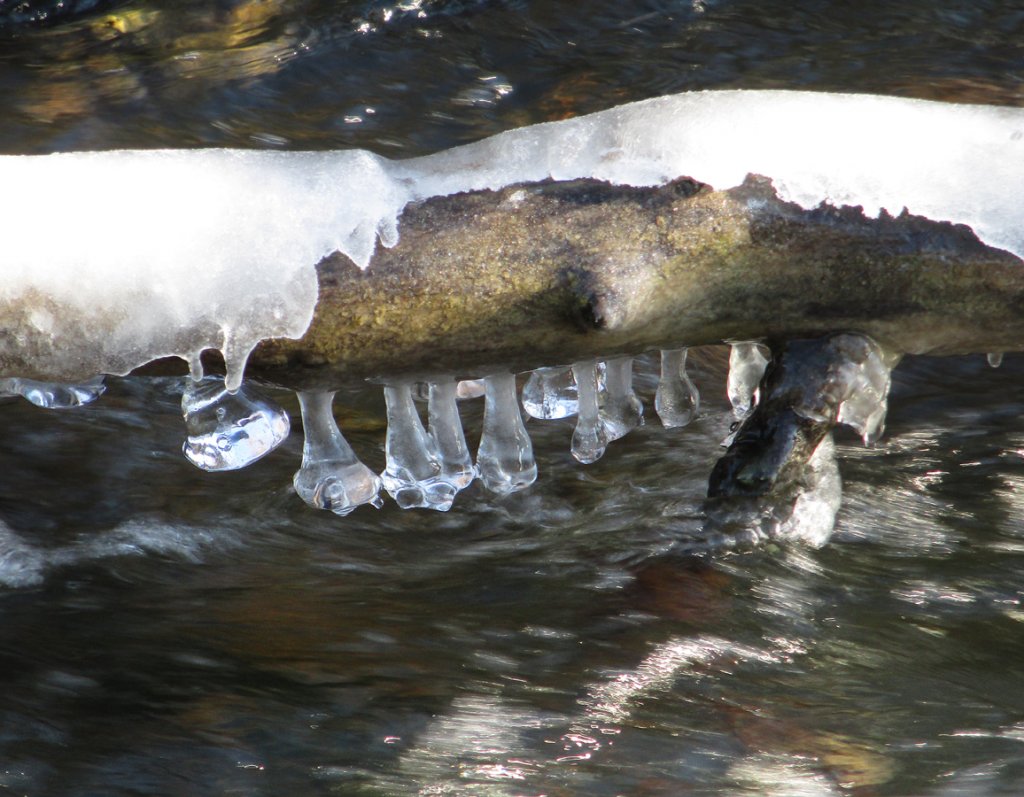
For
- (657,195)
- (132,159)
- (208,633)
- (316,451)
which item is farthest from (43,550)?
(657,195)

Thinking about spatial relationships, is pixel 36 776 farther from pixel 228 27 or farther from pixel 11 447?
pixel 228 27

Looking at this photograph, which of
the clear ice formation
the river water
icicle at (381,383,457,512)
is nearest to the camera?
the river water

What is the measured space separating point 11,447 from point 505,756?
268cm

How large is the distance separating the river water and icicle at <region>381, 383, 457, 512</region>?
321mm

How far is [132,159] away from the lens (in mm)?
2092

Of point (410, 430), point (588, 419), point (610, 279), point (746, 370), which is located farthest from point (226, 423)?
point (746, 370)

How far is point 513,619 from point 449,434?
530mm

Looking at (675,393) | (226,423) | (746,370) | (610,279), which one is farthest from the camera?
(746,370)

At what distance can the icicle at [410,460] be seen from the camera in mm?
2553

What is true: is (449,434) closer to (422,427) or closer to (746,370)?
(422,427)

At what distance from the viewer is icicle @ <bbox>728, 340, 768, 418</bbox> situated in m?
2.88

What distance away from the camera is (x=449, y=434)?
2.61 meters

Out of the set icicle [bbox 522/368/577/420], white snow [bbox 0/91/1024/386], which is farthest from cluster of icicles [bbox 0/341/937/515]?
white snow [bbox 0/91/1024/386]

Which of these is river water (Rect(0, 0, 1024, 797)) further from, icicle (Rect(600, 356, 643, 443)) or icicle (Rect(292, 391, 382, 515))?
icicle (Rect(600, 356, 643, 443))
